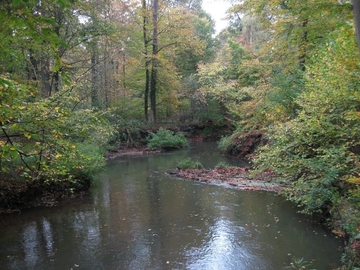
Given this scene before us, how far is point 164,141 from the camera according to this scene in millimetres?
21609

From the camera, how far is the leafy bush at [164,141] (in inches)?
849

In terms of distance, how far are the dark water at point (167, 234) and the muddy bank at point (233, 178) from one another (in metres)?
0.77

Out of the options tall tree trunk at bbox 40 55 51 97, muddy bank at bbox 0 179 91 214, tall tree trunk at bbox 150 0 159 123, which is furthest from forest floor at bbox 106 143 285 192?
tall tree trunk at bbox 150 0 159 123

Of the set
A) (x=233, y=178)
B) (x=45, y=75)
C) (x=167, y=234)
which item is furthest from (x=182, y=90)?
(x=167, y=234)

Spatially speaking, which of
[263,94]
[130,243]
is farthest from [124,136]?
[130,243]

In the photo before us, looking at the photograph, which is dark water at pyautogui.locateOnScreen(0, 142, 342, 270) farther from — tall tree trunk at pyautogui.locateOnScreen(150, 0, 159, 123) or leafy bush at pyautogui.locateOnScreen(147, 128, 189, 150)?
tall tree trunk at pyautogui.locateOnScreen(150, 0, 159, 123)

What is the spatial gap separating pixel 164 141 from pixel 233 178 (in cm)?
1037

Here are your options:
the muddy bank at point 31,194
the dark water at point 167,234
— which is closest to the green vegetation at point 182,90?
the muddy bank at point 31,194

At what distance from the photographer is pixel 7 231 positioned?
695cm

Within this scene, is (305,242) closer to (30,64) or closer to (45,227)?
(45,227)

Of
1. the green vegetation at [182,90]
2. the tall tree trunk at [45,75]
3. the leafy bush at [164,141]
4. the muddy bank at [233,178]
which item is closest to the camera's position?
the green vegetation at [182,90]

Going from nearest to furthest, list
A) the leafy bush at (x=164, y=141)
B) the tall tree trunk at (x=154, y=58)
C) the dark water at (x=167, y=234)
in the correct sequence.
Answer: the dark water at (x=167, y=234), the leafy bush at (x=164, y=141), the tall tree trunk at (x=154, y=58)

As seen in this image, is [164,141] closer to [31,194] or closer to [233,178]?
[233,178]

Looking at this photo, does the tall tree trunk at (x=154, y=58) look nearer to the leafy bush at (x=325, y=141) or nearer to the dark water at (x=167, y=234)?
the dark water at (x=167, y=234)
